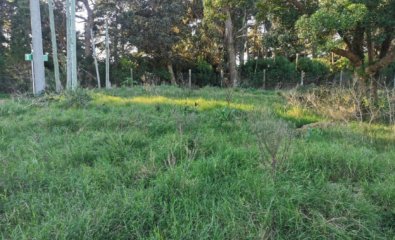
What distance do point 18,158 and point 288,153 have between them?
3.02m

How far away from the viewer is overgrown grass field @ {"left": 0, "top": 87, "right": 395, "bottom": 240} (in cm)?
246

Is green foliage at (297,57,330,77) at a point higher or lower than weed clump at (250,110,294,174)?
higher

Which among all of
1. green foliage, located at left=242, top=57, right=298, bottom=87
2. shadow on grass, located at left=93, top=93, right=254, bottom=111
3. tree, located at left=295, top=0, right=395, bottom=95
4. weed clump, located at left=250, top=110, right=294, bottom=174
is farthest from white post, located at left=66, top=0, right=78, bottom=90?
green foliage, located at left=242, top=57, right=298, bottom=87

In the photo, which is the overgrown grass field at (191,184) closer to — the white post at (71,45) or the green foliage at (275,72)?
the white post at (71,45)

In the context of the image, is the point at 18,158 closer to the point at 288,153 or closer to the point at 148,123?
the point at 148,123

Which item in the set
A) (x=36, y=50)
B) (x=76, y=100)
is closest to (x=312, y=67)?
(x=36, y=50)

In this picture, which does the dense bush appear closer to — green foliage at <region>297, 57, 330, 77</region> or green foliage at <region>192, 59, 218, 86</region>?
green foliage at <region>297, 57, 330, 77</region>

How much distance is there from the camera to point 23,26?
2309 cm

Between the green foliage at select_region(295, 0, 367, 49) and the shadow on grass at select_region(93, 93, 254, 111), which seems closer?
the green foliage at select_region(295, 0, 367, 49)

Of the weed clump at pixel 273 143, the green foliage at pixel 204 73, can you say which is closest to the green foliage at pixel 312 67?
the green foliage at pixel 204 73

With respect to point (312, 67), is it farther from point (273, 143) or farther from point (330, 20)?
point (273, 143)

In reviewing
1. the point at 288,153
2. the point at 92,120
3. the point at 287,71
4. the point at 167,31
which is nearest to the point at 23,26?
the point at 167,31

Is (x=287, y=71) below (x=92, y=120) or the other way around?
the other way around

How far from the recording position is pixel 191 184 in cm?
297
